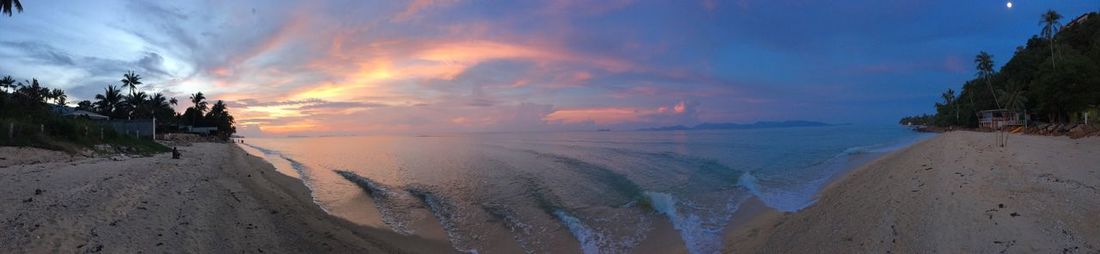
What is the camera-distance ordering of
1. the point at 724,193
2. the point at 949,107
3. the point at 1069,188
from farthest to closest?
the point at 949,107 < the point at 724,193 < the point at 1069,188

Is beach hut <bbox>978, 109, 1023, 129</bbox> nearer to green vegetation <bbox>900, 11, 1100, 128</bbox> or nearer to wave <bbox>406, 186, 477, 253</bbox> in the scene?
green vegetation <bbox>900, 11, 1100, 128</bbox>

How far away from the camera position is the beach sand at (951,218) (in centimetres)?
716

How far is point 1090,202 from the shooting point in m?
8.92

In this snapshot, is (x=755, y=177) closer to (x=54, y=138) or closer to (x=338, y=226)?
(x=338, y=226)

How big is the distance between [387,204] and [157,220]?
6799mm

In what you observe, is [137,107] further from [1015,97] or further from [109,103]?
[1015,97]

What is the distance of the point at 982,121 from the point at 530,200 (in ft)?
324

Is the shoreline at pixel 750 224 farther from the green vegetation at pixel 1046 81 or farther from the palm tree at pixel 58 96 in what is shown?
the palm tree at pixel 58 96

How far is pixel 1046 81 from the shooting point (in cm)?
4469

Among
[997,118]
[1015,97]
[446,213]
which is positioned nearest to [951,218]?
[446,213]

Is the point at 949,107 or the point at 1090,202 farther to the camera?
the point at 949,107

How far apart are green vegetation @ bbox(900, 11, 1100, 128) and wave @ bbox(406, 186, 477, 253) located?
5002 cm

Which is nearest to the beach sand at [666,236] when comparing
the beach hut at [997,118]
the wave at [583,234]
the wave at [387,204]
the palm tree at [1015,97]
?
the wave at [387,204]

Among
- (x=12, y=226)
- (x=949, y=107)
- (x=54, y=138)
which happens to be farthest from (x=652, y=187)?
(x=949, y=107)
